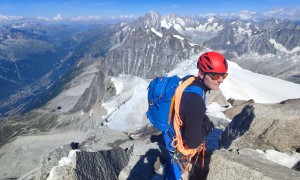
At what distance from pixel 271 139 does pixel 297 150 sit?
1.22 metres

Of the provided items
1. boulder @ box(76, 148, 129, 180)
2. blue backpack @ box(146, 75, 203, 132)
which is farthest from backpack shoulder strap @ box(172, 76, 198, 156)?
boulder @ box(76, 148, 129, 180)

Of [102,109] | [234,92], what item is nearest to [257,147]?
[234,92]

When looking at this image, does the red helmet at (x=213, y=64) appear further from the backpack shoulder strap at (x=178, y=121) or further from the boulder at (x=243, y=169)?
the boulder at (x=243, y=169)

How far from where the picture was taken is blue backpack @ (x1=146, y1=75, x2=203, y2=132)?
10.1 m

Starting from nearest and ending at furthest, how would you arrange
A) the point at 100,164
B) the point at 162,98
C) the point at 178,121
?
the point at 178,121 < the point at 162,98 < the point at 100,164

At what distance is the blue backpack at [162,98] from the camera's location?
1012cm

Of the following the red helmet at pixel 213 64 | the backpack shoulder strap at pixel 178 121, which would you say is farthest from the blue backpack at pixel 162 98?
the red helmet at pixel 213 64

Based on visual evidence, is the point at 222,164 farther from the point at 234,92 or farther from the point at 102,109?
the point at 102,109

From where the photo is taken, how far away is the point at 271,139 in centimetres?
1565

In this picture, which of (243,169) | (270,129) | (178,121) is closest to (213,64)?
(178,121)

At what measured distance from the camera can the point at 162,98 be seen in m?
10.3

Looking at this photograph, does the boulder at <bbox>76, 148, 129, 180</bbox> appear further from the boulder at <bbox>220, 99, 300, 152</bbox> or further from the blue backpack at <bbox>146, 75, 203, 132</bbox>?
the blue backpack at <bbox>146, 75, 203, 132</bbox>

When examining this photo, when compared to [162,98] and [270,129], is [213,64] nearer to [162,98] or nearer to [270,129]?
[162,98]

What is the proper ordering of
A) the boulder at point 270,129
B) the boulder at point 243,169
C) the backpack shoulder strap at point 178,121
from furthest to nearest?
1. the boulder at point 270,129
2. the boulder at point 243,169
3. the backpack shoulder strap at point 178,121
